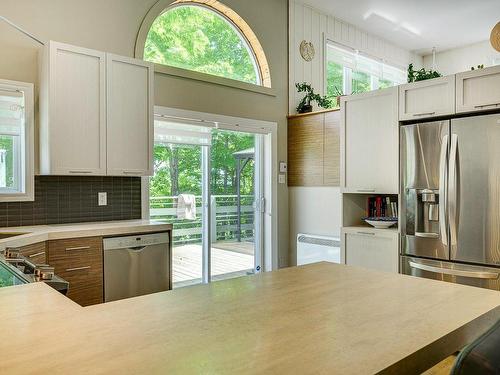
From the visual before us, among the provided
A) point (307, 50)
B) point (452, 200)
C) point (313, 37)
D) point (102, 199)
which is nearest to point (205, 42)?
point (307, 50)

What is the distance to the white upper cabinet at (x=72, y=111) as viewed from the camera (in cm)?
298

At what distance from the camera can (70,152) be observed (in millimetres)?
3064

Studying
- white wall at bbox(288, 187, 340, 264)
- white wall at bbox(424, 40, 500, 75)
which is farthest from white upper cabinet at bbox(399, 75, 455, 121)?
white wall at bbox(424, 40, 500, 75)

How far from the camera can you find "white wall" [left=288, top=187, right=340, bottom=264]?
14.3 feet

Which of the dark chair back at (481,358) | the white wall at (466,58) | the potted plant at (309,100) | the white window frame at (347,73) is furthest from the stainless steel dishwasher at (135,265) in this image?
the white wall at (466,58)

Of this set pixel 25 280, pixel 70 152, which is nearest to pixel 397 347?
pixel 25 280

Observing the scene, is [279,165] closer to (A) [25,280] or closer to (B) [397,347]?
(A) [25,280]

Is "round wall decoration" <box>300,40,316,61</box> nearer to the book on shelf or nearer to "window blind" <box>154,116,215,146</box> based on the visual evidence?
"window blind" <box>154,116,215,146</box>

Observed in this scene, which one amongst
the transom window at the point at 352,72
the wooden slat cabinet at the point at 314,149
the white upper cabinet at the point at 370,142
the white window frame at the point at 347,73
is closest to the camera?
the white upper cabinet at the point at 370,142

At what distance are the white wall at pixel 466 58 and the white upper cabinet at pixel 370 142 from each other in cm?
384

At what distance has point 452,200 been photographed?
305cm

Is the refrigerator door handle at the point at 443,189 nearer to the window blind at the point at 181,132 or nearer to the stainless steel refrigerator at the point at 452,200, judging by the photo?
the stainless steel refrigerator at the point at 452,200

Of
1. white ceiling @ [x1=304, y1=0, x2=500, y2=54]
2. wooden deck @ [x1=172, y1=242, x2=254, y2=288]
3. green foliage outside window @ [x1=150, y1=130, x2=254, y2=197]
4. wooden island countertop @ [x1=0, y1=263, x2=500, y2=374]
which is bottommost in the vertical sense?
wooden deck @ [x1=172, y1=242, x2=254, y2=288]

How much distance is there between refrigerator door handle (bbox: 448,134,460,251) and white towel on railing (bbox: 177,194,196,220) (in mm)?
2446
